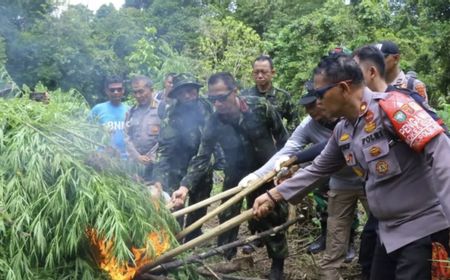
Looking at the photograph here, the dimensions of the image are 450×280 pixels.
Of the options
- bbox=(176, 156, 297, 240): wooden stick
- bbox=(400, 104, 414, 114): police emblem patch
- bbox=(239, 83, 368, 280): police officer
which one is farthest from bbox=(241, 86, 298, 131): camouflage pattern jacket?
bbox=(400, 104, 414, 114): police emblem patch

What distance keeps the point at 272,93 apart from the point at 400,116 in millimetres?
3171

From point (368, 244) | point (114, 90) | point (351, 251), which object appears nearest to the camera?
point (368, 244)

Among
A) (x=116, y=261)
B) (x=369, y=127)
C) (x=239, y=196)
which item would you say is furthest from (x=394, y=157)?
(x=116, y=261)

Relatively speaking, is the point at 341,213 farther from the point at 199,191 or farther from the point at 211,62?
the point at 211,62

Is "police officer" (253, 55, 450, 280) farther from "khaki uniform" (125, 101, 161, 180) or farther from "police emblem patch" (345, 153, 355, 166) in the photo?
"khaki uniform" (125, 101, 161, 180)

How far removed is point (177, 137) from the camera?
505 cm

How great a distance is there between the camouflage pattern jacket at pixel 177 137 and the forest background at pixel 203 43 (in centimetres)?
417

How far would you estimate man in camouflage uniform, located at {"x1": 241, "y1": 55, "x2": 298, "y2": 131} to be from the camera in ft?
17.7

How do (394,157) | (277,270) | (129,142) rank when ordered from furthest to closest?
(129,142), (277,270), (394,157)

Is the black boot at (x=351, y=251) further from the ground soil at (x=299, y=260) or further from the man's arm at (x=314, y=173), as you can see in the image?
the man's arm at (x=314, y=173)

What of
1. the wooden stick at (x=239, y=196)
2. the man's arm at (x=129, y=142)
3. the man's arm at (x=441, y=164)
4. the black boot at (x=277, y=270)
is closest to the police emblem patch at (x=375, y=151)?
the man's arm at (x=441, y=164)

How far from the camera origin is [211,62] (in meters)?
15.6

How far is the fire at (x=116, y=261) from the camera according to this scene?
2912 millimetres

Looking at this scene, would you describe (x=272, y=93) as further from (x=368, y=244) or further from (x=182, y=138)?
(x=368, y=244)
